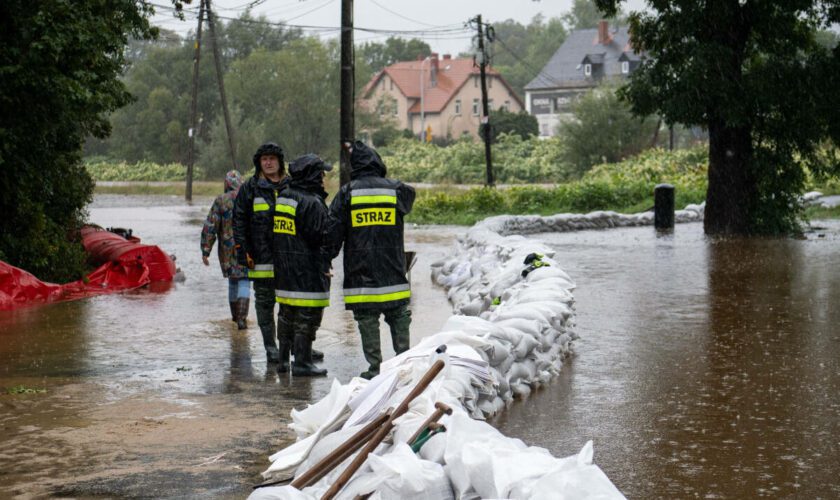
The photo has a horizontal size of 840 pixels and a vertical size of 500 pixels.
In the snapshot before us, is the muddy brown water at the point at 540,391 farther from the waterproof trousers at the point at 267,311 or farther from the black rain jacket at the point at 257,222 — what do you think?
the black rain jacket at the point at 257,222

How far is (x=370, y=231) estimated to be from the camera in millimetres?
7895

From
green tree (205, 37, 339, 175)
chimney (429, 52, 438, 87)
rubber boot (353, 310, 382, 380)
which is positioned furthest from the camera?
chimney (429, 52, 438, 87)

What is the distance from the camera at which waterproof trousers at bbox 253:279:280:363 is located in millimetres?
9133

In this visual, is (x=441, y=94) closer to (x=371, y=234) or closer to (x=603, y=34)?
(x=603, y=34)

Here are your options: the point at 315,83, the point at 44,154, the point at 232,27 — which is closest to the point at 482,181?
the point at 315,83

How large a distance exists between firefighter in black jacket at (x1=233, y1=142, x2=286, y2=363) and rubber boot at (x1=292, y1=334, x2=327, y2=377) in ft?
1.56

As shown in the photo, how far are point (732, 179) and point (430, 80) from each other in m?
75.4

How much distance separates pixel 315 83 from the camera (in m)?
72.4

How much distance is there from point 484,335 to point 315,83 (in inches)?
2608

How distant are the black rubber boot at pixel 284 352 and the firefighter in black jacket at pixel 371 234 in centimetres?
91

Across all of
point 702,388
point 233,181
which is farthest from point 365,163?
point 233,181

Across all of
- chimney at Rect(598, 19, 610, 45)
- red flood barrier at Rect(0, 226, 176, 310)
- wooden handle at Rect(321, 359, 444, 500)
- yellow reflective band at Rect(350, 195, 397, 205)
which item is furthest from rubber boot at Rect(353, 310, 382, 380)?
chimney at Rect(598, 19, 610, 45)

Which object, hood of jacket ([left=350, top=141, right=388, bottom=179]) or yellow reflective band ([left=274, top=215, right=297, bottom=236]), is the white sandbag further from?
yellow reflective band ([left=274, top=215, right=297, bottom=236])

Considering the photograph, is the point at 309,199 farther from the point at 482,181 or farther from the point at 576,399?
the point at 482,181
